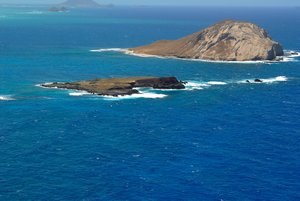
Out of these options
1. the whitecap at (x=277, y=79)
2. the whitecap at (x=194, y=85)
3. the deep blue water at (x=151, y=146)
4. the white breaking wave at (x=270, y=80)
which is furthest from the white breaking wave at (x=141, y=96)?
the whitecap at (x=277, y=79)

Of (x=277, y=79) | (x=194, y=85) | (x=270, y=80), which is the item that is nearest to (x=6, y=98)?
(x=194, y=85)

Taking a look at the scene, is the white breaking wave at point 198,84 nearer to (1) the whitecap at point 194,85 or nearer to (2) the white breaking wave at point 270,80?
(1) the whitecap at point 194,85

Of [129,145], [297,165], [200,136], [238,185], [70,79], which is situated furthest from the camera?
[70,79]

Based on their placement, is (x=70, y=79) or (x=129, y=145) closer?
(x=129, y=145)

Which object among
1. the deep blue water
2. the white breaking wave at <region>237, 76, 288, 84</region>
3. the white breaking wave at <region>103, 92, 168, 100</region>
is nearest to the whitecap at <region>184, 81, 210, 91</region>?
the deep blue water

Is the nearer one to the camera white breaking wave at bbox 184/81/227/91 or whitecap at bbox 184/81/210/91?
whitecap at bbox 184/81/210/91

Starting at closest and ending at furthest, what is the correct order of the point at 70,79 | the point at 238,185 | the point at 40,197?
the point at 40,197 → the point at 238,185 → the point at 70,79

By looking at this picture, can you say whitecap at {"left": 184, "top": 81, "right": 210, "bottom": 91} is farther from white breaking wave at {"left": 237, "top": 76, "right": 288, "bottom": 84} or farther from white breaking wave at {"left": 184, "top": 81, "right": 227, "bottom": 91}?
white breaking wave at {"left": 237, "top": 76, "right": 288, "bottom": 84}

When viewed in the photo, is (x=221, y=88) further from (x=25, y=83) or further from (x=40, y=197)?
(x=40, y=197)

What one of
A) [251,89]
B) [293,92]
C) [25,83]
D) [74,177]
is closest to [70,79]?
[25,83]
